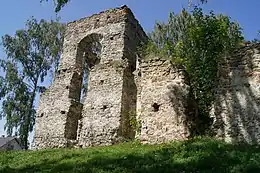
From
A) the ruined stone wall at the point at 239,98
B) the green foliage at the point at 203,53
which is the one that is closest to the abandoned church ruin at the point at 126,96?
the ruined stone wall at the point at 239,98

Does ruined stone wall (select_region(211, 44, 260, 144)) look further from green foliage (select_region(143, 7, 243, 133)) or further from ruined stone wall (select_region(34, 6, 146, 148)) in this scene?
ruined stone wall (select_region(34, 6, 146, 148))

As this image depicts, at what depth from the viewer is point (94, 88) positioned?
48.3 feet

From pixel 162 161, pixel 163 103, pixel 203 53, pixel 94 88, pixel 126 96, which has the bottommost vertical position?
pixel 162 161

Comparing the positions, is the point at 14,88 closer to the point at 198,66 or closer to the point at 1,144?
the point at 1,144

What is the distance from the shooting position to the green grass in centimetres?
714

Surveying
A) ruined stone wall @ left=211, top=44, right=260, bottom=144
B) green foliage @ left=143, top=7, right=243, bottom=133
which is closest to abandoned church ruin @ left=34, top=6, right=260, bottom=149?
ruined stone wall @ left=211, top=44, right=260, bottom=144

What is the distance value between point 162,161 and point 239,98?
380 centimetres

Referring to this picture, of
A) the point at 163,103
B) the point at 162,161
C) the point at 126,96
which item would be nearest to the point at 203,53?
the point at 126,96

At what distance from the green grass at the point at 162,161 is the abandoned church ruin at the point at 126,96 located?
1114 millimetres

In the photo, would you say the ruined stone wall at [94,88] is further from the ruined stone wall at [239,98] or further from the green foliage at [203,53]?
the ruined stone wall at [239,98]

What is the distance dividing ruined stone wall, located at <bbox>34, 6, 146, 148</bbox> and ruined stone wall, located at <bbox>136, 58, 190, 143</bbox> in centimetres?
190

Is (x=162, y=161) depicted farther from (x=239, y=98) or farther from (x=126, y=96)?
(x=126, y=96)

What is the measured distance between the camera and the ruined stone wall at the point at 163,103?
10828 mm

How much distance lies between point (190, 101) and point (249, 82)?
1.84m
